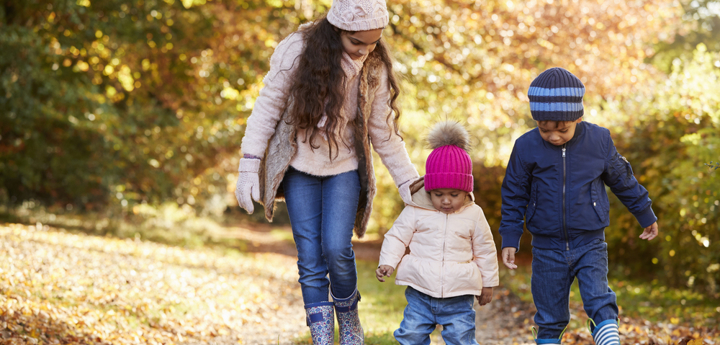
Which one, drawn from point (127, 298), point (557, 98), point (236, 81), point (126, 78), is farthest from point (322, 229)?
point (126, 78)

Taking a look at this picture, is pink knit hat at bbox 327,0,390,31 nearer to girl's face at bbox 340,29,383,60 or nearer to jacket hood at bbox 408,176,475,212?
girl's face at bbox 340,29,383,60

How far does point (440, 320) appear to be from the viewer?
11.1 feet

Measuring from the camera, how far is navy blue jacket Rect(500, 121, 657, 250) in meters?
3.31

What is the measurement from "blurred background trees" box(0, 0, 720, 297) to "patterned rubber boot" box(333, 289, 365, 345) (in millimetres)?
4930

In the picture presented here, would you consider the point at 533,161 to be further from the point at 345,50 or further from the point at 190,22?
the point at 190,22

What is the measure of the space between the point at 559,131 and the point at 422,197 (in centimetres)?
82

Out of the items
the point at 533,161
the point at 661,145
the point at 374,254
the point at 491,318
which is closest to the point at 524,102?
the point at 661,145

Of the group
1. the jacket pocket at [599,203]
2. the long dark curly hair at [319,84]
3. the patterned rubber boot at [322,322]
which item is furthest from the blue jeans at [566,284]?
the long dark curly hair at [319,84]

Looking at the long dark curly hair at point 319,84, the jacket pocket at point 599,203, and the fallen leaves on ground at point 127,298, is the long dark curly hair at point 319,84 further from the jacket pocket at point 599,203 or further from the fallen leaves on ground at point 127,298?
the fallen leaves on ground at point 127,298

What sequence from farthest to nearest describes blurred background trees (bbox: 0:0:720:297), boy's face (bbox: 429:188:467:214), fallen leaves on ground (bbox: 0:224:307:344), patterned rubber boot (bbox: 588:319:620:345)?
blurred background trees (bbox: 0:0:720:297), fallen leaves on ground (bbox: 0:224:307:344), boy's face (bbox: 429:188:467:214), patterned rubber boot (bbox: 588:319:620:345)

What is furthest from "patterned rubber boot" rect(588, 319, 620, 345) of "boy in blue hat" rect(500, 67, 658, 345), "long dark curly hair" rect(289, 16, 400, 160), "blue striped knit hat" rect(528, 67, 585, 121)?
"long dark curly hair" rect(289, 16, 400, 160)

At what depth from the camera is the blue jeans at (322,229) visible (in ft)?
11.4

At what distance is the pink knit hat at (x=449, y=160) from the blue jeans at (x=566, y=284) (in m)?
0.61

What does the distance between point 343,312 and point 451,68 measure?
7.21 meters
